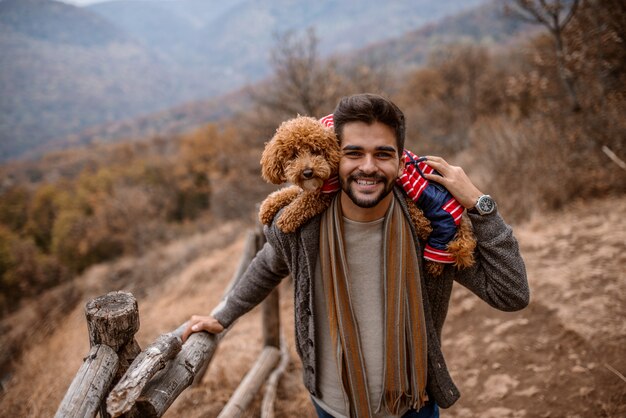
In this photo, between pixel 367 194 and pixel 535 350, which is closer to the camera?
pixel 367 194

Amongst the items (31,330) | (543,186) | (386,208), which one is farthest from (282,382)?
(31,330)

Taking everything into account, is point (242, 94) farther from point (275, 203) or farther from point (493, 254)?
point (493, 254)

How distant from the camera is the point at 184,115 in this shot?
339 feet

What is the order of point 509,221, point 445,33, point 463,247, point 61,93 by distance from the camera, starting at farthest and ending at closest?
point 61,93 → point 445,33 → point 509,221 → point 463,247

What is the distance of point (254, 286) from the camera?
1.95 meters

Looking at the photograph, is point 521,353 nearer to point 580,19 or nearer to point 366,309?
point 366,309

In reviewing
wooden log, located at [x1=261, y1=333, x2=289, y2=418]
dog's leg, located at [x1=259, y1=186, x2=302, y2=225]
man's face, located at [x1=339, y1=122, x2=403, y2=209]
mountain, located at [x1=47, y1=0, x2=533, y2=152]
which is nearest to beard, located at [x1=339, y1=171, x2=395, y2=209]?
man's face, located at [x1=339, y1=122, x2=403, y2=209]

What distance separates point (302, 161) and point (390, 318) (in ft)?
2.60

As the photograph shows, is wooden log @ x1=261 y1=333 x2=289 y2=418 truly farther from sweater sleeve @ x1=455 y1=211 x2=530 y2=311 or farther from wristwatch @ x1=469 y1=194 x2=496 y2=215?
wristwatch @ x1=469 y1=194 x2=496 y2=215

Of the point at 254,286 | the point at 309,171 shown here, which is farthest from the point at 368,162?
the point at 254,286

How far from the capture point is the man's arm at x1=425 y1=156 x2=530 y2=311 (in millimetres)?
1516

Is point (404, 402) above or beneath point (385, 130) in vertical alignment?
beneath

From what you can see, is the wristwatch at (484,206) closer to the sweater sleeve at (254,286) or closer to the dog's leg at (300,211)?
the dog's leg at (300,211)

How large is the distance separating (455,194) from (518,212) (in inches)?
245
